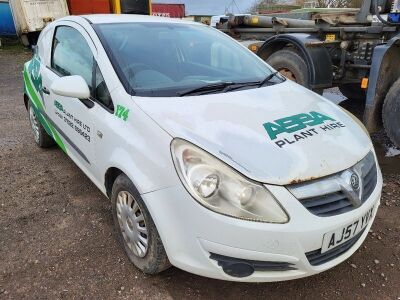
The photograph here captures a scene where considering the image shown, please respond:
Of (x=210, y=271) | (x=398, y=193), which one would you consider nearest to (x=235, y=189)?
(x=210, y=271)

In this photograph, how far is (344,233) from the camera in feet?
6.77

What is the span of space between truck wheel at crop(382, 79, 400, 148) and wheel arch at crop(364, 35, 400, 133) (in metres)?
0.11

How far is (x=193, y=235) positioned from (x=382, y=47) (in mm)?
3409

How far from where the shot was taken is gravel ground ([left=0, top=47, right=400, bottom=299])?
2369mm

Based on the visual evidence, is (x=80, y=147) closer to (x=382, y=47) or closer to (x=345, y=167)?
(x=345, y=167)

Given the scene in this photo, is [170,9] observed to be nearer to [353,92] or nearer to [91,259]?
[353,92]

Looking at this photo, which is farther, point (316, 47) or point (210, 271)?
point (316, 47)

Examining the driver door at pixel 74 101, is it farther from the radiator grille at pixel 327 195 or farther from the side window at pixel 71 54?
the radiator grille at pixel 327 195

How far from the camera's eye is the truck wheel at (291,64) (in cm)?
507

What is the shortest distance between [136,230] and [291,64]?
3.69 meters

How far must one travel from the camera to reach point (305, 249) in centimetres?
193

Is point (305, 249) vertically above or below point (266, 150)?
below

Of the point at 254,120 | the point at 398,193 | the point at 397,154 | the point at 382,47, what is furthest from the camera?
the point at 397,154

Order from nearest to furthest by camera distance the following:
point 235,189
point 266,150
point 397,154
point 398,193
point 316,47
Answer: point 235,189, point 266,150, point 398,193, point 397,154, point 316,47
